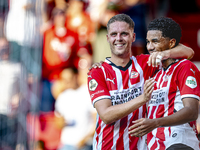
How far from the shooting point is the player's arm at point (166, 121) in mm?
2039

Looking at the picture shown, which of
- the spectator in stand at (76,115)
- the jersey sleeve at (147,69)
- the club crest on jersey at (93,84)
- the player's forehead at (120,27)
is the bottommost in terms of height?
the spectator in stand at (76,115)

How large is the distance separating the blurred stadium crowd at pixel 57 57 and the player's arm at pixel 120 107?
2.83 metres

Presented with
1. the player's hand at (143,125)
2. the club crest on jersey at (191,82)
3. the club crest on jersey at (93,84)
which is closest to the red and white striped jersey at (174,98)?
the club crest on jersey at (191,82)

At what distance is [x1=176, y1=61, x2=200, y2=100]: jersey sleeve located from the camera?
7.33 feet

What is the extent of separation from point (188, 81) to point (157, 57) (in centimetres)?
33

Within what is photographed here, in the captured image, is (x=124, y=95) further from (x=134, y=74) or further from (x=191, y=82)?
(x=191, y=82)

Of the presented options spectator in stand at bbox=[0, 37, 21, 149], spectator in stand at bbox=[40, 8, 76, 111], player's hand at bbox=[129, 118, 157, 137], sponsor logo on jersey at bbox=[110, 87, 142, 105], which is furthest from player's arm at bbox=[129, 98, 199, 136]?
Answer: spectator in stand at bbox=[40, 8, 76, 111]

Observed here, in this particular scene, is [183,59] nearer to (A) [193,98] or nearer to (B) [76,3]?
(A) [193,98]

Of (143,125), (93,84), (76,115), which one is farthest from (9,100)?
(143,125)

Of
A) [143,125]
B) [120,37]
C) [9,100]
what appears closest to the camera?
[143,125]

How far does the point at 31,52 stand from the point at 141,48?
Answer: 251 centimetres

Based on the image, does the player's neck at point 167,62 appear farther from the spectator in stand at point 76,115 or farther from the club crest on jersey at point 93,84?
the spectator in stand at point 76,115

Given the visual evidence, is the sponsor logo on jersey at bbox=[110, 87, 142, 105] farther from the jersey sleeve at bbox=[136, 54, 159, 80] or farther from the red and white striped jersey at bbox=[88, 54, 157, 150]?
the jersey sleeve at bbox=[136, 54, 159, 80]

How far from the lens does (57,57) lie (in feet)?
22.3
